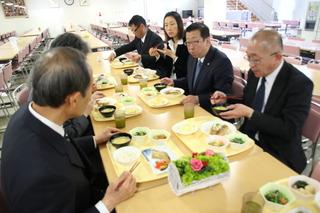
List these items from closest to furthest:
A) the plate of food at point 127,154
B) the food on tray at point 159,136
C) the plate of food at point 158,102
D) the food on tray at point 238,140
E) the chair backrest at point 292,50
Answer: the plate of food at point 127,154
the food on tray at point 238,140
the food on tray at point 159,136
the plate of food at point 158,102
the chair backrest at point 292,50

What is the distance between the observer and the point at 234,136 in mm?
1526

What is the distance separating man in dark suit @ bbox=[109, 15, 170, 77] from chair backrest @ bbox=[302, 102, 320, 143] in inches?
77.1

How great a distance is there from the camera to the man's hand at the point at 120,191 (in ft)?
3.64

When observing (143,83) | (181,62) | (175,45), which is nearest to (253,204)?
(143,83)

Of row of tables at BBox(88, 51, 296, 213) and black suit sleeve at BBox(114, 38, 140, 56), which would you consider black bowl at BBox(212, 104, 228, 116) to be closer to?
row of tables at BBox(88, 51, 296, 213)

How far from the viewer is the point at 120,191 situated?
1136 mm

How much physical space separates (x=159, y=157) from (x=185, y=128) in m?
0.36

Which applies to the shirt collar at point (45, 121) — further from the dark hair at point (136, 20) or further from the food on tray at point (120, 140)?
the dark hair at point (136, 20)

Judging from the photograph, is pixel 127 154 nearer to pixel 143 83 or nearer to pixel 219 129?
pixel 219 129

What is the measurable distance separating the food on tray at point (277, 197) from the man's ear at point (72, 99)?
871 mm

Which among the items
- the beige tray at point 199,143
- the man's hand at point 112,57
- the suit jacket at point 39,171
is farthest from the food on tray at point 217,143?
the man's hand at point 112,57

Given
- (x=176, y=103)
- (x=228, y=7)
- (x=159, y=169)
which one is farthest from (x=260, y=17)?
(x=159, y=169)

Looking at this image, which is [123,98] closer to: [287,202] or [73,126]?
[73,126]

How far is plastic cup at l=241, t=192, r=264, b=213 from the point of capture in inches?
37.6
